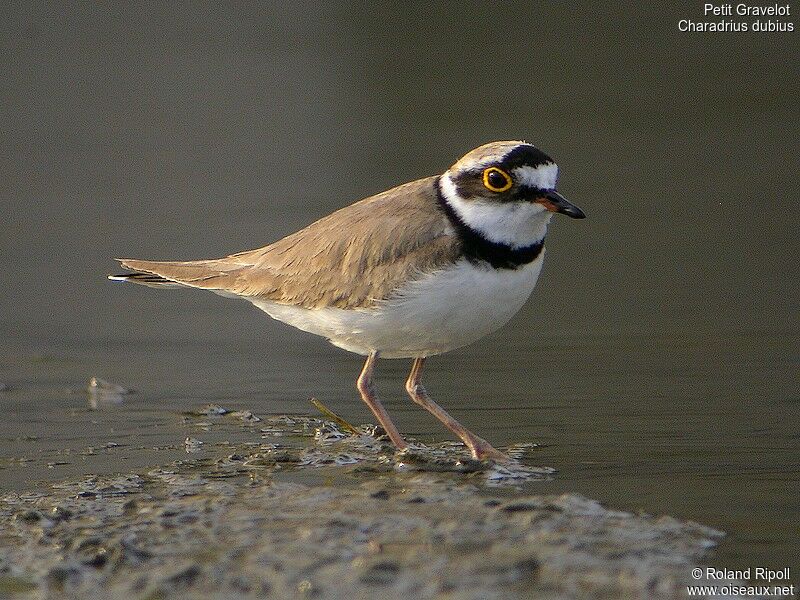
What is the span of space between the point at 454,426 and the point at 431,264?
928 mm

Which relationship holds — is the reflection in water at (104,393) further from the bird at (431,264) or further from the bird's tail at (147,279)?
the bird at (431,264)

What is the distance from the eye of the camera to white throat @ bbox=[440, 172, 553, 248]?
6.31 meters

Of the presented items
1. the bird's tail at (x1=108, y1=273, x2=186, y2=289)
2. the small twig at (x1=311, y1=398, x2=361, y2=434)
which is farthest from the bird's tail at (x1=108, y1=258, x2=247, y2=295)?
the small twig at (x1=311, y1=398, x2=361, y2=434)

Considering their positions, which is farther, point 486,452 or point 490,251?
point 486,452

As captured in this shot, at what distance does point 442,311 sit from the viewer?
6.33m

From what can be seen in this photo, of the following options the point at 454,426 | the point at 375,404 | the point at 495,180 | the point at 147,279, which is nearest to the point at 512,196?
the point at 495,180

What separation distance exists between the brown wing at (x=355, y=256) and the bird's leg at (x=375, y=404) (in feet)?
1.33

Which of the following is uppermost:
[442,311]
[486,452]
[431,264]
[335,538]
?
[431,264]

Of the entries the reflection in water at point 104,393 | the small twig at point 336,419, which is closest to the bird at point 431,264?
the small twig at point 336,419

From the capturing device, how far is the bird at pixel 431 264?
631cm

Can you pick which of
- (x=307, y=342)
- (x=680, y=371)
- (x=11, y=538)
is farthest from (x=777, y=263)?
(x=11, y=538)

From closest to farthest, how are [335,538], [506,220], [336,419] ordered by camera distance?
[335,538], [506,220], [336,419]

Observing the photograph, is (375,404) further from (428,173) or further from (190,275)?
(428,173)

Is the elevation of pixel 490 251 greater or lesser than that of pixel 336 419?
greater
